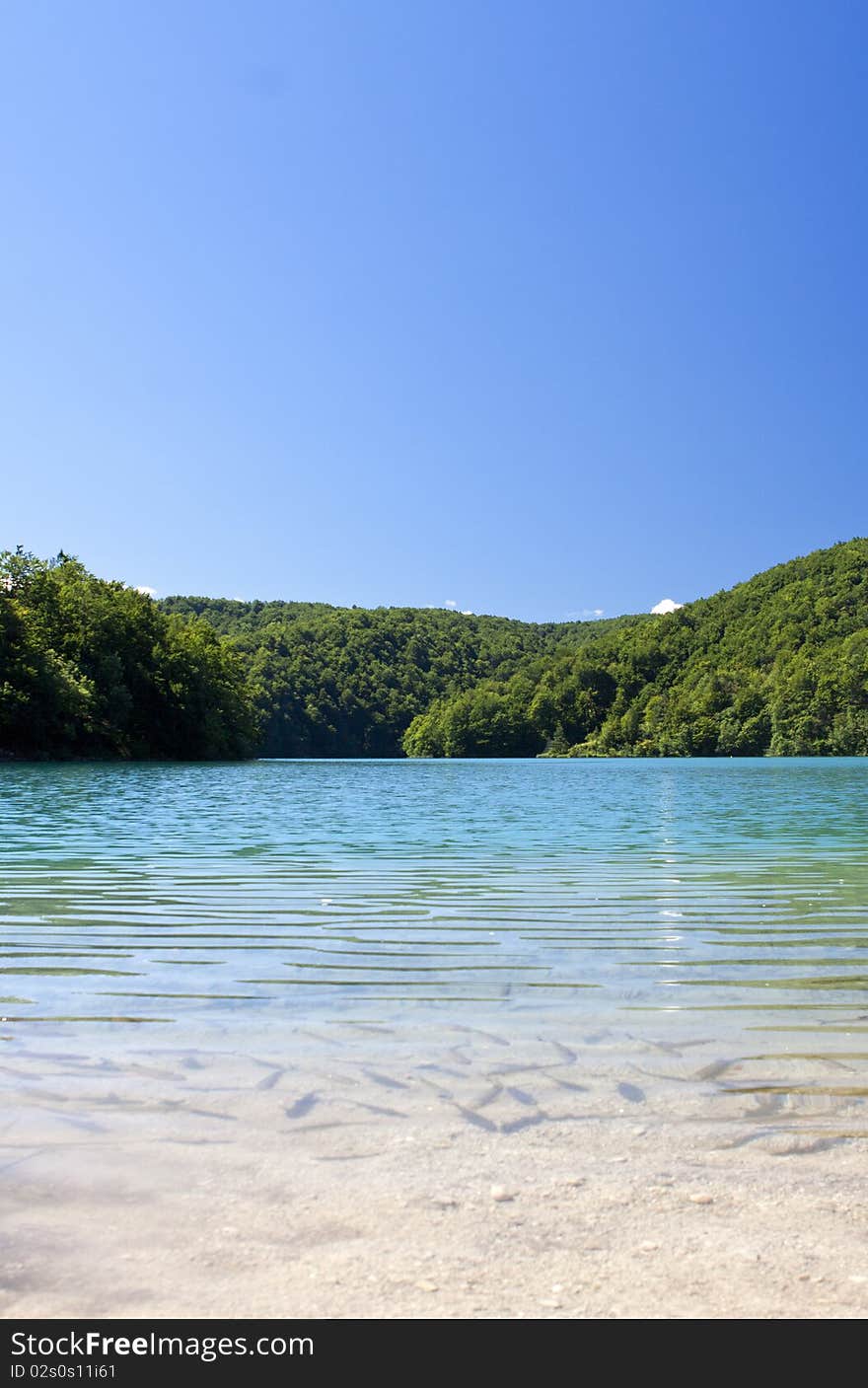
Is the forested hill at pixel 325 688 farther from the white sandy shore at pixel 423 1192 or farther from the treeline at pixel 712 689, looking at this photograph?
the white sandy shore at pixel 423 1192

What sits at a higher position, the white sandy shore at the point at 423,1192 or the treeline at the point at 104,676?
the treeline at the point at 104,676

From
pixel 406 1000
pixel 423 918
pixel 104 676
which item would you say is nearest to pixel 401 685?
pixel 104 676

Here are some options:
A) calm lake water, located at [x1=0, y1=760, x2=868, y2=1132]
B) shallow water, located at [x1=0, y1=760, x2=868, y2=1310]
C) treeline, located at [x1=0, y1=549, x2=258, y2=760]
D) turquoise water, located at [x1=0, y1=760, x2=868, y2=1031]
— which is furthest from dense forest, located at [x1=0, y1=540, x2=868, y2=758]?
shallow water, located at [x1=0, y1=760, x2=868, y2=1310]

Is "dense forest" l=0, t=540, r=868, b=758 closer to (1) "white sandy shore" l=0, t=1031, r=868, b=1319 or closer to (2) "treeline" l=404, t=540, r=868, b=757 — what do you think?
(2) "treeline" l=404, t=540, r=868, b=757

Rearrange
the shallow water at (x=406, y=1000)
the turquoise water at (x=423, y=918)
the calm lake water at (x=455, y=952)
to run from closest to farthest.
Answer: the shallow water at (x=406, y=1000) < the calm lake water at (x=455, y=952) < the turquoise water at (x=423, y=918)

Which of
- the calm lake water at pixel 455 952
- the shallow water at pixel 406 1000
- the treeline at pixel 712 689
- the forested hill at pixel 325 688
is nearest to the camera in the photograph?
the shallow water at pixel 406 1000

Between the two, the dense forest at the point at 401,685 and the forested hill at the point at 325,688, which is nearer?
the dense forest at the point at 401,685

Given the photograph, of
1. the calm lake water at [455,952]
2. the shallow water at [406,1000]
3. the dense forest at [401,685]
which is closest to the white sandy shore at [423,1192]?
the shallow water at [406,1000]

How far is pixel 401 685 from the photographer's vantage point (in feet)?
650

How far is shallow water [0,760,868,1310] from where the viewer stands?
4414mm

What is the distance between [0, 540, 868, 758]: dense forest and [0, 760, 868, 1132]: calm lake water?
5569 cm

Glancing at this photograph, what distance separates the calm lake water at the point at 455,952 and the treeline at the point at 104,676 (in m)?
49.9

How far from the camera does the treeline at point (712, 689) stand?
143 metres
